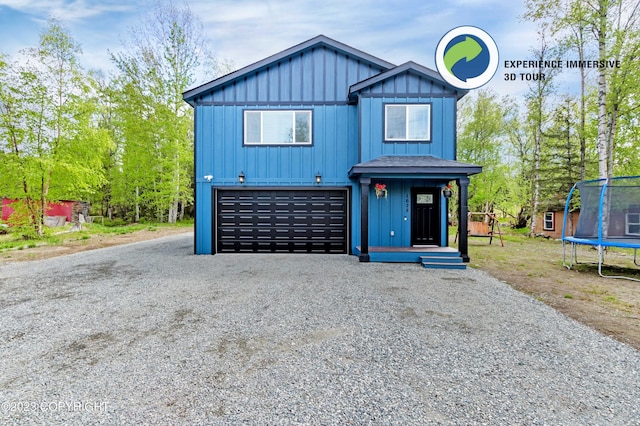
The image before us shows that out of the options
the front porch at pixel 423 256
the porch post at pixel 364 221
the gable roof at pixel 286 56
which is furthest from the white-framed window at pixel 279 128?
the front porch at pixel 423 256

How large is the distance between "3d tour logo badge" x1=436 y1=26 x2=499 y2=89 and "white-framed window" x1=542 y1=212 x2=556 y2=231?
34.7 ft

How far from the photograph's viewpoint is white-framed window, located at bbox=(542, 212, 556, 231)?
1496cm

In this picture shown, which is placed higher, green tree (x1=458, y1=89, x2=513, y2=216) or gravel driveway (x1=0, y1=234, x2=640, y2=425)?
green tree (x1=458, y1=89, x2=513, y2=216)

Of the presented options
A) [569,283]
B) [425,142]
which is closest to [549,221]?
[425,142]

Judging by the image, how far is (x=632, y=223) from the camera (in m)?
6.46

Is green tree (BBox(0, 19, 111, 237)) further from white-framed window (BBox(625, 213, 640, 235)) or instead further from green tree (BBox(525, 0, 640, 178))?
green tree (BBox(525, 0, 640, 178))

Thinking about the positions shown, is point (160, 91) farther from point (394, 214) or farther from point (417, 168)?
point (417, 168)

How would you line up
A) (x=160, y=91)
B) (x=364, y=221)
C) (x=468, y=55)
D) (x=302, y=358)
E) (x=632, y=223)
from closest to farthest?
(x=302, y=358) < (x=632, y=223) < (x=364, y=221) < (x=468, y=55) < (x=160, y=91)

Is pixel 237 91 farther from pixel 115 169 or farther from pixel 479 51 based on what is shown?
pixel 115 169

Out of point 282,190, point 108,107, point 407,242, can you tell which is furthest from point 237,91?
point 108,107

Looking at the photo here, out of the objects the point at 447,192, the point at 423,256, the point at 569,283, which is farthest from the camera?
the point at 447,192

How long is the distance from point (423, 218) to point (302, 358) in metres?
6.52

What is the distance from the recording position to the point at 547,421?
1.81 metres

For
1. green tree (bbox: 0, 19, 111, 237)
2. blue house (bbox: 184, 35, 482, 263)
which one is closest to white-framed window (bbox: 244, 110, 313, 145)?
blue house (bbox: 184, 35, 482, 263)
